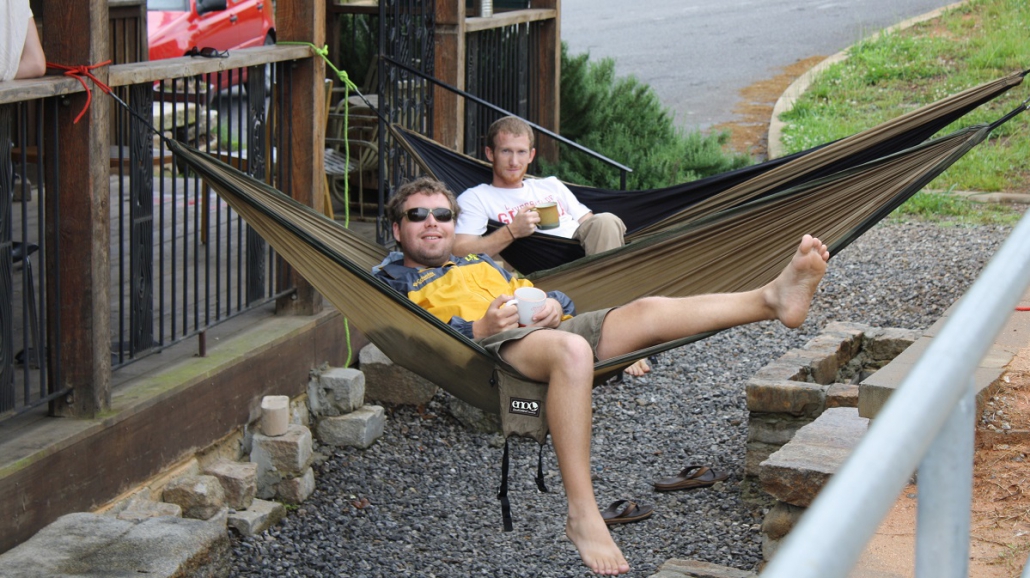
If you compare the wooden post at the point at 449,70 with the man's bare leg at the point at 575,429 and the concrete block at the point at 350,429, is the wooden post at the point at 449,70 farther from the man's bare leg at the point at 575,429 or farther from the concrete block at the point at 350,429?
the man's bare leg at the point at 575,429

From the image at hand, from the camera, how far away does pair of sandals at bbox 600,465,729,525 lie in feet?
12.1

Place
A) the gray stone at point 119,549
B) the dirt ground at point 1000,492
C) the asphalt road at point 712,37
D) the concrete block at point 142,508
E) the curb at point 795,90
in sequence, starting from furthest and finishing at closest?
the asphalt road at point 712,37 < the curb at point 795,90 < the concrete block at point 142,508 < the gray stone at point 119,549 < the dirt ground at point 1000,492

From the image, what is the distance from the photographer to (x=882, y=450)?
77cm

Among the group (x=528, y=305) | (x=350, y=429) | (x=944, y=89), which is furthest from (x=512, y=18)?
(x=944, y=89)

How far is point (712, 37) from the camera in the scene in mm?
13727

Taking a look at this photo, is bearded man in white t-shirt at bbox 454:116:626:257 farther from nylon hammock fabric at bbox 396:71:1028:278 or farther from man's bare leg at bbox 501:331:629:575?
man's bare leg at bbox 501:331:629:575

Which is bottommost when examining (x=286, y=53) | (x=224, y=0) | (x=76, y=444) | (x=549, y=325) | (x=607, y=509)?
(x=607, y=509)

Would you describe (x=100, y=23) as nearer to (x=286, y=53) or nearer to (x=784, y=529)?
(x=286, y=53)

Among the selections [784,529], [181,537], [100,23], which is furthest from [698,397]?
[100,23]

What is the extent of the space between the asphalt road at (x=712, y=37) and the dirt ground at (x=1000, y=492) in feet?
22.4

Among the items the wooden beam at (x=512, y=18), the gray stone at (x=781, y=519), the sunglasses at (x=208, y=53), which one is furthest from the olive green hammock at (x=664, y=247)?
the wooden beam at (x=512, y=18)

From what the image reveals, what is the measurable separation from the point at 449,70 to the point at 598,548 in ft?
10.6

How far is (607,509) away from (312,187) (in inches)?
61.4

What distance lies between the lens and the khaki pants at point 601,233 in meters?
4.02
